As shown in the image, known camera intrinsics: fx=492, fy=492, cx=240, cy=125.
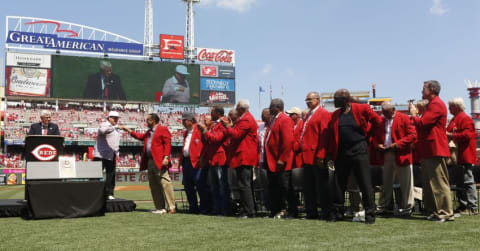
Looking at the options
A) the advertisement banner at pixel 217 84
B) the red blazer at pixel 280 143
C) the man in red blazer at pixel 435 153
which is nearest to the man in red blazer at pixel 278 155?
the red blazer at pixel 280 143

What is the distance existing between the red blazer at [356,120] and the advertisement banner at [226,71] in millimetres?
48497

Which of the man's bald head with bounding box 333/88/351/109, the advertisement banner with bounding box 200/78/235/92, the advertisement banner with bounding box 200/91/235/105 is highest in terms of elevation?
the advertisement banner with bounding box 200/78/235/92

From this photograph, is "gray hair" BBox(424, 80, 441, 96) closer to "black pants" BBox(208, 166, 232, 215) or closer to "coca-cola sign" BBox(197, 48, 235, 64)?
"black pants" BBox(208, 166, 232, 215)

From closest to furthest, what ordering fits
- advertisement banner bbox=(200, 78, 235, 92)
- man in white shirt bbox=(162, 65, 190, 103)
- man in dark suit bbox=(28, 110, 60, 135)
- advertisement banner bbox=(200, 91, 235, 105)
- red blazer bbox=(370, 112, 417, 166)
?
red blazer bbox=(370, 112, 417, 166) < man in dark suit bbox=(28, 110, 60, 135) < man in white shirt bbox=(162, 65, 190, 103) < advertisement banner bbox=(200, 91, 235, 105) < advertisement banner bbox=(200, 78, 235, 92)

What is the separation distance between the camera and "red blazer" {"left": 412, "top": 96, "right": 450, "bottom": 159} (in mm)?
6984

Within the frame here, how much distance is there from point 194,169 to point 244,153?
1533 millimetres

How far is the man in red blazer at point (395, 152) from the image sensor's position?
782 cm

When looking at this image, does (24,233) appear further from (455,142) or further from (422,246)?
(455,142)

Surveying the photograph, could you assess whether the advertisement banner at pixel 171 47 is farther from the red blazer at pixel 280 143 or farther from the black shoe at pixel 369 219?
the black shoe at pixel 369 219

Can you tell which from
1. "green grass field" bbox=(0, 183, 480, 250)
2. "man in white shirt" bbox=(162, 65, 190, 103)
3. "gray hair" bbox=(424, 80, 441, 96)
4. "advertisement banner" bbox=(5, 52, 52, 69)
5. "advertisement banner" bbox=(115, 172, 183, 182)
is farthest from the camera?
"man in white shirt" bbox=(162, 65, 190, 103)

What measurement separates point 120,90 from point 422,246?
1877 inches

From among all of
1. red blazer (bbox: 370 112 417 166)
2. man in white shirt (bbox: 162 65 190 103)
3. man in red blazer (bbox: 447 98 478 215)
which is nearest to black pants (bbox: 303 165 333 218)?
red blazer (bbox: 370 112 417 166)

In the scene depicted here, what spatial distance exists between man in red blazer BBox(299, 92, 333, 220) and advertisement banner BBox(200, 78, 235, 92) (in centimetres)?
4682

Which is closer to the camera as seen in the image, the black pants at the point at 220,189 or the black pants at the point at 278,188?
the black pants at the point at 278,188
